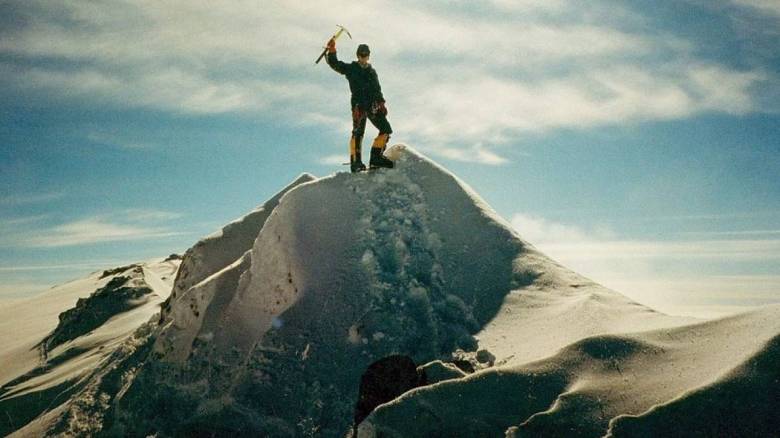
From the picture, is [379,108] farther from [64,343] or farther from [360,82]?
[64,343]

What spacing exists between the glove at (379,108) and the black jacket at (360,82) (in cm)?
4

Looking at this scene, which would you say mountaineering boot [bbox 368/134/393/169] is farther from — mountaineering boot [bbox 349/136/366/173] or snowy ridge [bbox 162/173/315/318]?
snowy ridge [bbox 162/173/315/318]

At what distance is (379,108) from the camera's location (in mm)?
7215

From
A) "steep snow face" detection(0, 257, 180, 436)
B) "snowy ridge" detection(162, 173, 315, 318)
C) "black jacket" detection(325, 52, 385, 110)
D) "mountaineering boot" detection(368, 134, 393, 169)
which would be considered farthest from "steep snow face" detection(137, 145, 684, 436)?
"steep snow face" detection(0, 257, 180, 436)

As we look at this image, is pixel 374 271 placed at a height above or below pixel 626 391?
above

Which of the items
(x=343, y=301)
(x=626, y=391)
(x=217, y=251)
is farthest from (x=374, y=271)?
(x=626, y=391)

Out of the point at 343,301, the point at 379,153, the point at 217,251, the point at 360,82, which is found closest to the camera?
the point at 343,301

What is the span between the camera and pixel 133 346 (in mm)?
7555

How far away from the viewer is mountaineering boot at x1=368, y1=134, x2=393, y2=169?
24.1ft

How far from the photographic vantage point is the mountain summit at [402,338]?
4078mm

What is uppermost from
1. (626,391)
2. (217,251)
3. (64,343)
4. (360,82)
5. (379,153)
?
(360,82)

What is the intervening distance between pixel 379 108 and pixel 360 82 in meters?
0.40

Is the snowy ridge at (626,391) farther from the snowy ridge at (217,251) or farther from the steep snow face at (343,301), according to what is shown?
the snowy ridge at (217,251)

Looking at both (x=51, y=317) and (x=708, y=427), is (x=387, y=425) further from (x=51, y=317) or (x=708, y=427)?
(x=51, y=317)
